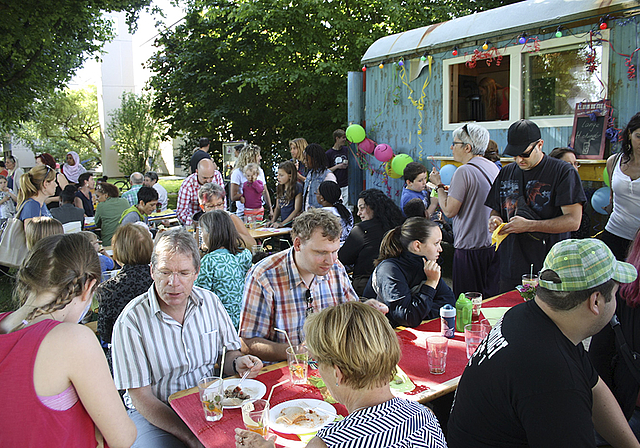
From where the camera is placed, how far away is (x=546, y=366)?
166 centimetres

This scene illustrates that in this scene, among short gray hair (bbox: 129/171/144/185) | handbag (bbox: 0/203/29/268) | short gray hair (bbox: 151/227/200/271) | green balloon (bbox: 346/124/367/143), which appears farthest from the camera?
short gray hair (bbox: 129/171/144/185)

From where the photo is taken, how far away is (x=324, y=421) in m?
2.06

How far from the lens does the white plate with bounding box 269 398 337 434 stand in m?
2.00

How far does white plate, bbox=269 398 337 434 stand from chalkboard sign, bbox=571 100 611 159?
5.18 m

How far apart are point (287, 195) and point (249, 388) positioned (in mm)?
5191

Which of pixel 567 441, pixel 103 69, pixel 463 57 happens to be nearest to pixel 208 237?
pixel 567 441

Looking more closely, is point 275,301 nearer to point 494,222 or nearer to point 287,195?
point 494,222

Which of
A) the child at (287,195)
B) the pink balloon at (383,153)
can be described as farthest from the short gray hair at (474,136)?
the pink balloon at (383,153)

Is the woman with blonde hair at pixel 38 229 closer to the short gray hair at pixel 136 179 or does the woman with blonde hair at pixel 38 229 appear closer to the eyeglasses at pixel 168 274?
the eyeglasses at pixel 168 274

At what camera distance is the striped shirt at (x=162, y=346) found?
2389 mm

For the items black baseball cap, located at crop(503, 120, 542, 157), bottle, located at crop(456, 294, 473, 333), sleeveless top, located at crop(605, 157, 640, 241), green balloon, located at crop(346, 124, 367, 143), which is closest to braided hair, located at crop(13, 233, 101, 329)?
bottle, located at crop(456, 294, 473, 333)

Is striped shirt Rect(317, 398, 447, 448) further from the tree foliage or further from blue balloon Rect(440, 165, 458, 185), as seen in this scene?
the tree foliage

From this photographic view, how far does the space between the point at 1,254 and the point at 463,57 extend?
6.64 meters

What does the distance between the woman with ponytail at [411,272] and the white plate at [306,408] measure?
3.42 feet
